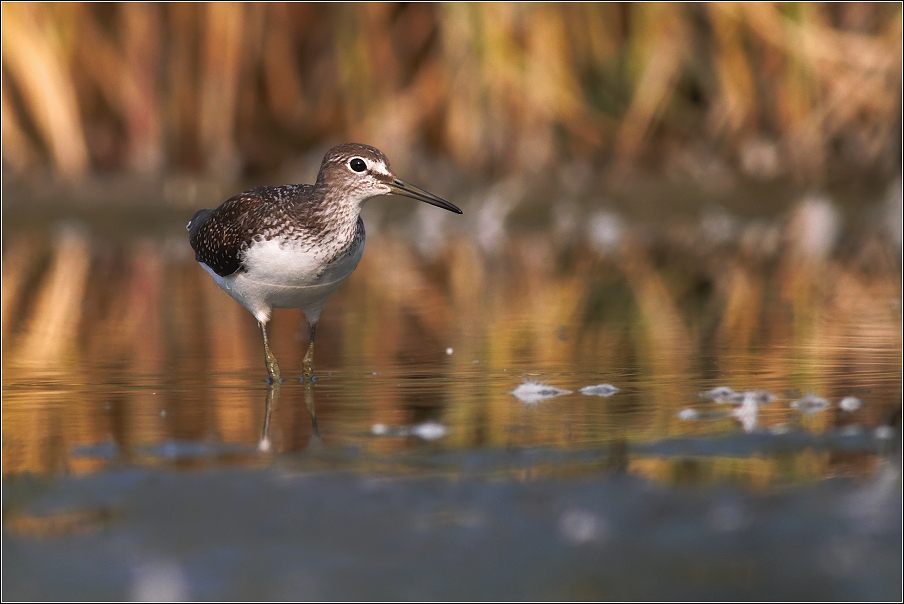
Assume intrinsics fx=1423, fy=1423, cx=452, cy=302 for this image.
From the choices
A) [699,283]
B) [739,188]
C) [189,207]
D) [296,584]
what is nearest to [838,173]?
[739,188]

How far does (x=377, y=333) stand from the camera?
676 centimetres

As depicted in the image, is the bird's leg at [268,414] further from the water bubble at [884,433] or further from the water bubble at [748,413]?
the water bubble at [884,433]

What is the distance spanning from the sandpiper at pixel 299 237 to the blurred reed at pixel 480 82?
17.8ft

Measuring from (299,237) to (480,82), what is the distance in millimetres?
5953

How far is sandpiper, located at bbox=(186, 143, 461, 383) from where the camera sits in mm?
5734

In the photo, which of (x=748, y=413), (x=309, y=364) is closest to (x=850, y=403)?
(x=748, y=413)

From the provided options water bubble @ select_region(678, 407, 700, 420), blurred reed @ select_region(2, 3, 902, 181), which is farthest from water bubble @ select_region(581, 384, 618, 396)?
blurred reed @ select_region(2, 3, 902, 181)

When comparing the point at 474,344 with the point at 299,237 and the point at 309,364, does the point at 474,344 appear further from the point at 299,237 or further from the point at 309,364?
the point at 299,237

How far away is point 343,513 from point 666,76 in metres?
8.73

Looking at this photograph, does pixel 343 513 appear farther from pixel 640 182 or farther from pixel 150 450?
pixel 640 182

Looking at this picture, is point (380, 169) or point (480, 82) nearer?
point (380, 169)

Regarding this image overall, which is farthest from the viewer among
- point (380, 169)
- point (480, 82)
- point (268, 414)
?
point (480, 82)

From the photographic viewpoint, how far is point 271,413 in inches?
189

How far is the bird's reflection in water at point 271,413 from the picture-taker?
4.21 m
